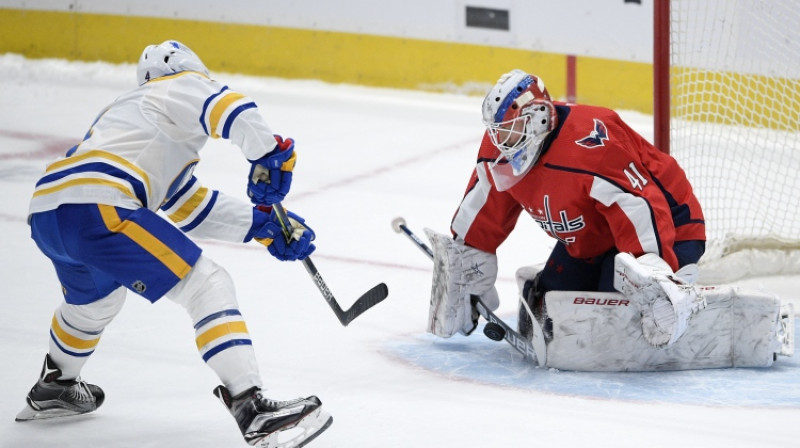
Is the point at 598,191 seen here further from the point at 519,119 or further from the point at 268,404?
the point at 268,404

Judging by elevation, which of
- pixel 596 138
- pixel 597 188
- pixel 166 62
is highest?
pixel 166 62

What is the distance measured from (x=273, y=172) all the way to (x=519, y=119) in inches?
26.3

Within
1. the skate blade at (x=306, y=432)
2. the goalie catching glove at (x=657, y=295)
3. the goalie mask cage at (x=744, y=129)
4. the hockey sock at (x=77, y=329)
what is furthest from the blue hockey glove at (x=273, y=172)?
the goalie mask cage at (x=744, y=129)

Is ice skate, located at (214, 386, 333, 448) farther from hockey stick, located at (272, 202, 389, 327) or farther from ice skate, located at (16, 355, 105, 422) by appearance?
hockey stick, located at (272, 202, 389, 327)

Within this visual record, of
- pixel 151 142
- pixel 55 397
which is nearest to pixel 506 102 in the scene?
pixel 151 142

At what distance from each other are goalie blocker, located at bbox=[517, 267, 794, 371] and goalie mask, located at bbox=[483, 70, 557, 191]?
0.34 meters

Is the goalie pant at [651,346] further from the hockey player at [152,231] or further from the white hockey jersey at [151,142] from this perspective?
the white hockey jersey at [151,142]

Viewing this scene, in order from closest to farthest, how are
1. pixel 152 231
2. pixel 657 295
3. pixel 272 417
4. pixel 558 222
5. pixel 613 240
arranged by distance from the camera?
pixel 272 417, pixel 152 231, pixel 657 295, pixel 558 222, pixel 613 240

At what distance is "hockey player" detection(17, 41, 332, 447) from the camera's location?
2348mm

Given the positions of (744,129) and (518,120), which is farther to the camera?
(744,129)

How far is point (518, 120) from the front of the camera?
2867 mm

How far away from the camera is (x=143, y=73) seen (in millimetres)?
2699

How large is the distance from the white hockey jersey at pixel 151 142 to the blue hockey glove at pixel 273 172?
0.09 feet

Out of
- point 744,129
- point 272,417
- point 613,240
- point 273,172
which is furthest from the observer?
point 744,129
